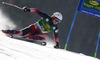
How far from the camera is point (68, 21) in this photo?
21.9ft

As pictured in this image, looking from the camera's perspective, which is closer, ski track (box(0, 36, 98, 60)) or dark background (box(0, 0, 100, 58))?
ski track (box(0, 36, 98, 60))

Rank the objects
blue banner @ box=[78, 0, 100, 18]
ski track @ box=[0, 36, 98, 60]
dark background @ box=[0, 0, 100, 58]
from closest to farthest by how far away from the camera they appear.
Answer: ski track @ box=[0, 36, 98, 60] < blue banner @ box=[78, 0, 100, 18] < dark background @ box=[0, 0, 100, 58]

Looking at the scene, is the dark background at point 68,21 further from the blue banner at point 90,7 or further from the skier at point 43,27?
the skier at point 43,27

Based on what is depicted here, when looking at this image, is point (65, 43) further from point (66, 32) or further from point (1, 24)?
point (1, 24)

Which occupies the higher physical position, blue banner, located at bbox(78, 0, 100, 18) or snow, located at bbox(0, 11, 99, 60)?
→ blue banner, located at bbox(78, 0, 100, 18)

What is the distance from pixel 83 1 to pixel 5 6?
3.25m

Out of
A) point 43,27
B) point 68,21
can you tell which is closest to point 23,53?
point 43,27

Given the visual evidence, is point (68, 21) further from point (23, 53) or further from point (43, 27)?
point (23, 53)

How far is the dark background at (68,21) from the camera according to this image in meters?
6.62

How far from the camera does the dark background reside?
6621mm

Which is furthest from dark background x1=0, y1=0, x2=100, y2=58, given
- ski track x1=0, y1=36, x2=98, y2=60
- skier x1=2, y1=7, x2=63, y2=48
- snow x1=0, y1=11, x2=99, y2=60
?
ski track x1=0, y1=36, x2=98, y2=60

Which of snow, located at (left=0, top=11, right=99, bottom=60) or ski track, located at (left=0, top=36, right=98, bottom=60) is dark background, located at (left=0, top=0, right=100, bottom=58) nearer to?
snow, located at (left=0, top=11, right=99, bottom=60)

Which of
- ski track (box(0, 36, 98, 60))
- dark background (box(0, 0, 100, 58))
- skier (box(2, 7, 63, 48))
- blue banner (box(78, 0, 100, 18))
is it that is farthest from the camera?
dark background (box(0, 0, 100, 58))

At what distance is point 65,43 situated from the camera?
22.0ft
